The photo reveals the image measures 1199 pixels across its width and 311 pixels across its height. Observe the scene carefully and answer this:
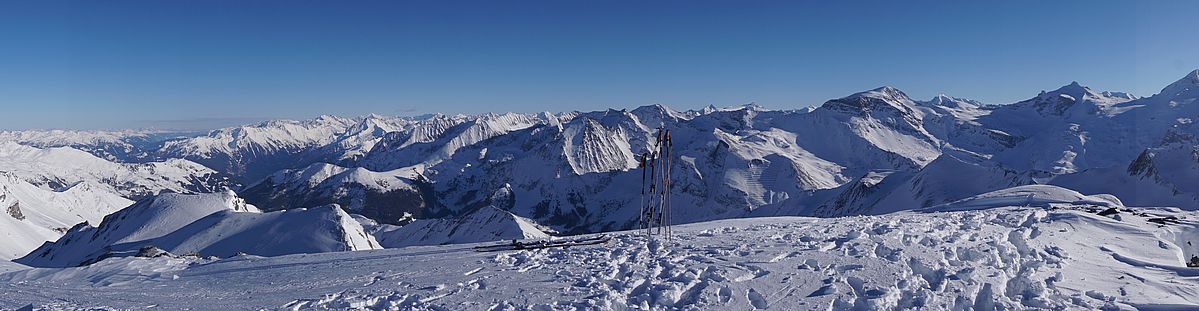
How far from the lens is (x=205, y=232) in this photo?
94.8 metres

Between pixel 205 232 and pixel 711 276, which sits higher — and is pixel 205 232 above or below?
Result: below

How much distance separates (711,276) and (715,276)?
0.12 m

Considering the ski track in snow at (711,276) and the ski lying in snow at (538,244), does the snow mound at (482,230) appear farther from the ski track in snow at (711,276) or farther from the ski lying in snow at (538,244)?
the ski track in snow at (711,276)

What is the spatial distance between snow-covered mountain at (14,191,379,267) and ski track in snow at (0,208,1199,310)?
6782cm

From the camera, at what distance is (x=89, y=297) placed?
16797 millimetres

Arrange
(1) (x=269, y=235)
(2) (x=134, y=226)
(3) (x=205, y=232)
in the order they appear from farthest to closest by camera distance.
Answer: (2) (x=134, y=226) → (3) (x=205, y=232) → (1) (x=269, y=235)

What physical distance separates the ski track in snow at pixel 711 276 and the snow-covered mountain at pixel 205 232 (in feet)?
223

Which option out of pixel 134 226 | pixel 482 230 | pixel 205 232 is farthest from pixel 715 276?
pixel 482 230

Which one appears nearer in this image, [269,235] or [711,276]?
[711,276]

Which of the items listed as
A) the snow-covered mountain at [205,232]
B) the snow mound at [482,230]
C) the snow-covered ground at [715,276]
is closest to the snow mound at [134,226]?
the snow-covered mountain at [205,232]

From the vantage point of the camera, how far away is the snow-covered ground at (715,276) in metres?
14.0

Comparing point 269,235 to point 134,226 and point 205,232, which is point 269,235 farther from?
point 134,226

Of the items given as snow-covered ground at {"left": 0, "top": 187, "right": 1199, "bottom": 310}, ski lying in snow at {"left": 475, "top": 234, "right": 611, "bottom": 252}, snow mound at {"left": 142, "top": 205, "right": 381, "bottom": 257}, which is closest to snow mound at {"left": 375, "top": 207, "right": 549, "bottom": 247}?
snow mound at {"left": 142, "top": 205, "right": 381, "bottom": 257}

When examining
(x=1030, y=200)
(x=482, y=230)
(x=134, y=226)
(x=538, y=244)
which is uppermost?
(x=538, y=244)
